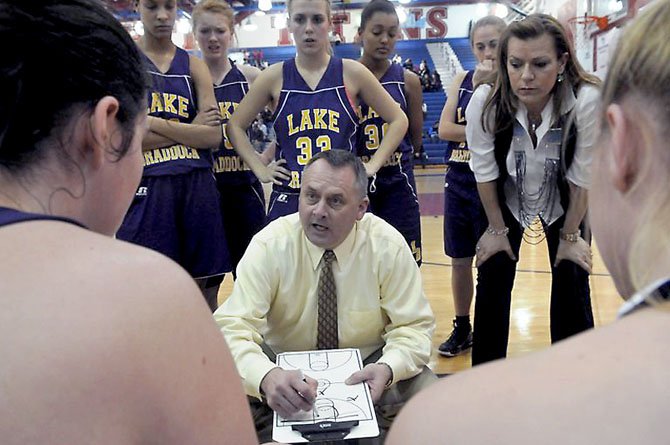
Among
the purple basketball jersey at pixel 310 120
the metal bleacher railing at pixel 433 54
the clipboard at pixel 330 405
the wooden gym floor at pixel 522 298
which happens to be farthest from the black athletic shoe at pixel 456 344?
the metal bleacher railing at pixel 433 54

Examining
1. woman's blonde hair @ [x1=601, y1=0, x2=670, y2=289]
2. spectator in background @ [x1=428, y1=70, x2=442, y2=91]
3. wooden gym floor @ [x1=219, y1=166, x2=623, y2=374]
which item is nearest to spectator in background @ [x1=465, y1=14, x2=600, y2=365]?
wooden gym floor @ [x1=219, y1=166, x2=623, y2=374]

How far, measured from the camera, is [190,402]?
0.78 meters

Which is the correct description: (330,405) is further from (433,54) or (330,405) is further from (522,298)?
(433,54)

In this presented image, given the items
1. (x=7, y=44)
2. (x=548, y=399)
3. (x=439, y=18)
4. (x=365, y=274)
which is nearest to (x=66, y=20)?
(x=7, y=44)

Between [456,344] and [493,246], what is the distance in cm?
98

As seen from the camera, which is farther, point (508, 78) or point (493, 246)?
point (493, 246)

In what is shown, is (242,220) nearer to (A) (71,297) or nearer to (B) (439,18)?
(A) (71,297)

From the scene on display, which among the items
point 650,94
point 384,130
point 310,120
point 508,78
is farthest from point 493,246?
point 650,94

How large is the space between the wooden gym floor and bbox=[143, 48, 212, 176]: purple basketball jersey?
1.56 metres

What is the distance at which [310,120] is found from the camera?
2.78 meters

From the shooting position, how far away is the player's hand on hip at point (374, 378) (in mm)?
1793

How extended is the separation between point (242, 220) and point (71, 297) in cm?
256

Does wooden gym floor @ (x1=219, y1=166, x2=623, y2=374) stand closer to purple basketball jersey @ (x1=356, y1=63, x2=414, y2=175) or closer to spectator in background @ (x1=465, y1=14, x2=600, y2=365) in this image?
spectator in background @ (x1=465, y1=14, x2=600, y2=365)

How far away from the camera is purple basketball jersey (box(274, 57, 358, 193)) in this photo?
278cm
